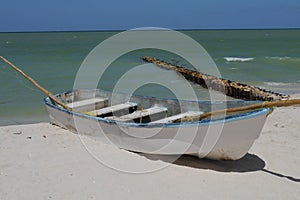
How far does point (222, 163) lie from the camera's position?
6.57 m

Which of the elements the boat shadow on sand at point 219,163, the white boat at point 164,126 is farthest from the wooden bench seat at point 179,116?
the boat shadow on sand at point 219,163

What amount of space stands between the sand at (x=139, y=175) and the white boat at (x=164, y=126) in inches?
11.6

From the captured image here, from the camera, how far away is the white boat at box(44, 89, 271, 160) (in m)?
5.74

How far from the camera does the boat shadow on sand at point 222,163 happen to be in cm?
636

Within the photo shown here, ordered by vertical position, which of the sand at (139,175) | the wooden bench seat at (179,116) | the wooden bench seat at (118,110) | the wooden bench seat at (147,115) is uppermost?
the wooden bench seat at (179,116)

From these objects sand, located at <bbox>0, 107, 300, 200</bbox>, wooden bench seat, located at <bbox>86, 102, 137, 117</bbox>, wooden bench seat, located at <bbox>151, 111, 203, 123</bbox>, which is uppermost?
wooden bench seat, located at <bbox>151, 111, 203, 123</bbox>

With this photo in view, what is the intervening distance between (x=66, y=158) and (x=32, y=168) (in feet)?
2.30

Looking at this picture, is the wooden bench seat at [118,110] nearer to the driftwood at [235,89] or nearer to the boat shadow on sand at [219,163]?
the boat shadow on sand at [219,163]

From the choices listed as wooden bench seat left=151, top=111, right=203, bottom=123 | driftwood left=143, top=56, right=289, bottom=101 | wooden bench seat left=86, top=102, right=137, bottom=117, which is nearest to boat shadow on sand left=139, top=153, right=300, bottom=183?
wooden bench seat left=151, top=111, right=203, bottom=123

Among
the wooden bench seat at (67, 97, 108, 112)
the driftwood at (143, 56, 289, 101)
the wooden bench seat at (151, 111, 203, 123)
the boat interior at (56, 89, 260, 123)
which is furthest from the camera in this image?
the driftwood at (143, 56, 289, 101)

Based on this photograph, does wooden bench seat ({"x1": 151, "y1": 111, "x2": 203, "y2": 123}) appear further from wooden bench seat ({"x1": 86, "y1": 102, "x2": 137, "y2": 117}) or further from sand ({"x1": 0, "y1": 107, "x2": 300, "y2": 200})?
wooden bench seat ({"x1": 86, "y1": 102, "x2": 137, "y2": 117})

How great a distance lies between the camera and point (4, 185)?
5.83 metres

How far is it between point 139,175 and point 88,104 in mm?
3626

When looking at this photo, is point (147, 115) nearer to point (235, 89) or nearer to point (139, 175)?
point (139, 175)
